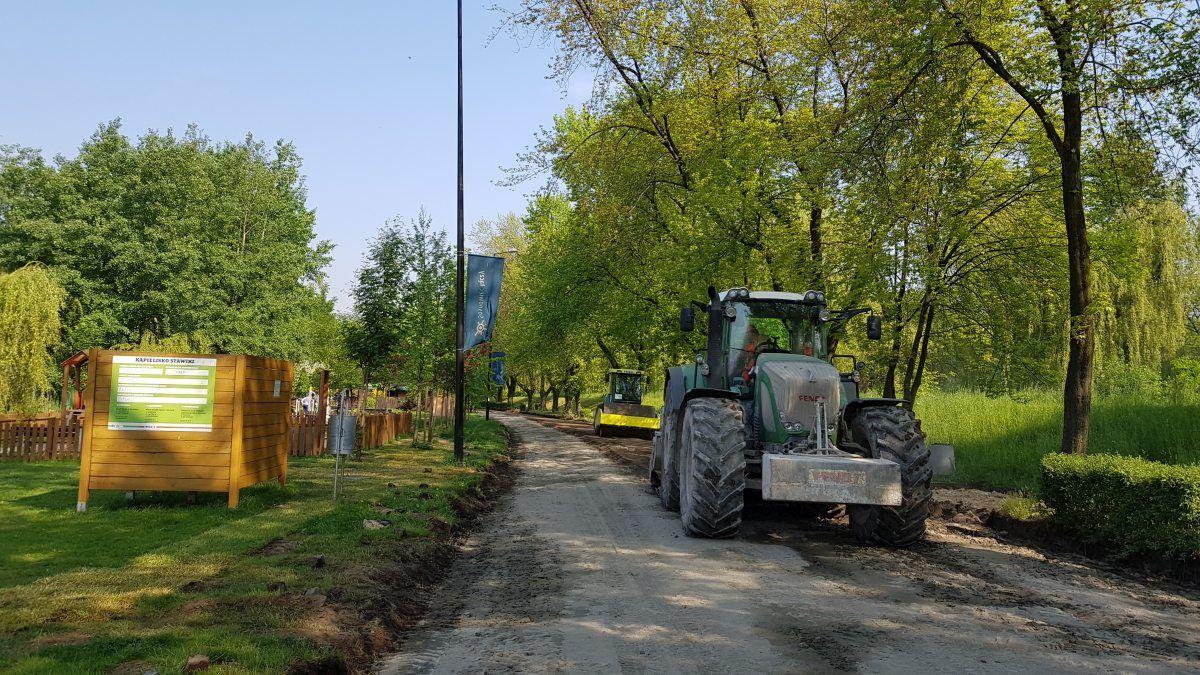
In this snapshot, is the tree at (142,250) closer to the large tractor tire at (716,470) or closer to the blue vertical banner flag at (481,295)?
the blue vertical banner flag at (481,295)

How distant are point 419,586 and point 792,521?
543 centimetres

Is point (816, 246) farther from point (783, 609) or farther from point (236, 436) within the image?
point (783, 609)

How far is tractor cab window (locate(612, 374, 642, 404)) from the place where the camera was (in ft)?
109

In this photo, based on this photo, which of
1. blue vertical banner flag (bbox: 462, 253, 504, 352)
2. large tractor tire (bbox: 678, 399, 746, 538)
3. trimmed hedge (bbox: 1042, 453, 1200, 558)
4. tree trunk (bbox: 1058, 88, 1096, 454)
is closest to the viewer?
trimmed hedge (bbox: 1042, 453, 1200, 558)

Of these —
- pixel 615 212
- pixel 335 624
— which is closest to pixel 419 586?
pixel 335 624

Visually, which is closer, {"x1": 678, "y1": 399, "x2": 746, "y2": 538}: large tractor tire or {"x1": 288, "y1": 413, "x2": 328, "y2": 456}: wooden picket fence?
{"x1": 678, "y1": 399, "x2": 746, "y2": 538}: large tractor tire

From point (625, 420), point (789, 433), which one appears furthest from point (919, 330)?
point (625, 420)

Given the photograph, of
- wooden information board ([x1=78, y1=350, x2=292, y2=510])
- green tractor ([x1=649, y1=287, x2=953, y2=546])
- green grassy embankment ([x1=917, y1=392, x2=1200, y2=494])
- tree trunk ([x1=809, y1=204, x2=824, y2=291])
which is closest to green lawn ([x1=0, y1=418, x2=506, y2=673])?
wooden information board ([x1=78, y1=350, x2=292, y2=510])

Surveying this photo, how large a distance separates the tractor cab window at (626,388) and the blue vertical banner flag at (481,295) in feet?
49.3

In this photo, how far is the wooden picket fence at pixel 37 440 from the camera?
17.8m

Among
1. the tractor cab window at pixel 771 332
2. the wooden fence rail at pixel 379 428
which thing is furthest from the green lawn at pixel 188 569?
the wooden fence rail at pixel 379 428

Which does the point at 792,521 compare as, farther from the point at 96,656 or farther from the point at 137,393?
the point at 137,393

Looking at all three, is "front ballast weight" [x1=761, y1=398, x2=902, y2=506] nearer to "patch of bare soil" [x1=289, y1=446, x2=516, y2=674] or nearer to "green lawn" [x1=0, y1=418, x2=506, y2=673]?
"patch of bare soil" [x1=289, y1=446, x2=516, y2=674]

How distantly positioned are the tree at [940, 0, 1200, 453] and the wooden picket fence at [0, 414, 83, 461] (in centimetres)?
2015
